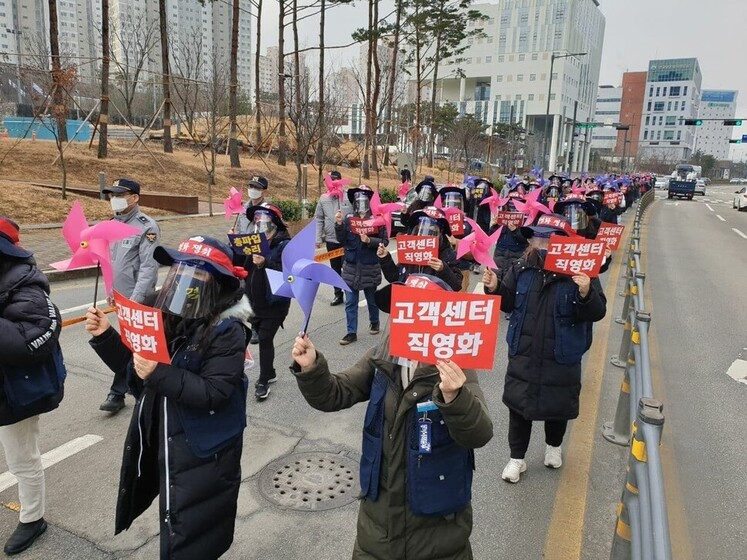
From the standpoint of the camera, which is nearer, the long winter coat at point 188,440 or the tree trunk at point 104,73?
the long winter coat at point 188,440

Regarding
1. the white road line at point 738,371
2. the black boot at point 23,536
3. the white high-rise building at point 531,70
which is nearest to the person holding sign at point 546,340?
the black boot at point 23,536

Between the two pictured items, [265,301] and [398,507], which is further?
[265,301]

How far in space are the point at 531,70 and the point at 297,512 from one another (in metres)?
102

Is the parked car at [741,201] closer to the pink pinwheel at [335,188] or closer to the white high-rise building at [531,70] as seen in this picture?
the pink pinwheel at [335,188]

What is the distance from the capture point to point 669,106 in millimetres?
127062

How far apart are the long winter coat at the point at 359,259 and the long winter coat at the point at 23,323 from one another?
4.66 m

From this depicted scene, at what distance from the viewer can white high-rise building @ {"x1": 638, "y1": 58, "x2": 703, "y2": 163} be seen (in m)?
124

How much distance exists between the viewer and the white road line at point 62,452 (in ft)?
12.9

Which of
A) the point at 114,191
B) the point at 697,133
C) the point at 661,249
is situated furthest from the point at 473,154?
the point at 697,133

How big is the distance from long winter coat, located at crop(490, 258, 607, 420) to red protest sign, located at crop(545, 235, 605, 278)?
0.23 ft

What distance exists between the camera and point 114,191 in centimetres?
514

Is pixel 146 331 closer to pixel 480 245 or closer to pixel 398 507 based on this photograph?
pixel 398 507

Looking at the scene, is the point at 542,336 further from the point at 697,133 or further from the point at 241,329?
the point at 697,133

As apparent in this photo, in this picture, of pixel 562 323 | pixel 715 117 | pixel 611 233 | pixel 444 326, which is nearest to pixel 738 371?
pixel 611 233
